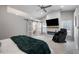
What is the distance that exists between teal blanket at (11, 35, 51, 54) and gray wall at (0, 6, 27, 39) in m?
0.09

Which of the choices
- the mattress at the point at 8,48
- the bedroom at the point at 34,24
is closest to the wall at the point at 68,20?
the bedroom at the point at 34,24

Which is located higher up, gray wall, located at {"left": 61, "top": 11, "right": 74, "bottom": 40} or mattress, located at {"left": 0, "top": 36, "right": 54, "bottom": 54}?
gray wall, located at {"left": 61, "top": 11, "right": 74, "bottom": 40}

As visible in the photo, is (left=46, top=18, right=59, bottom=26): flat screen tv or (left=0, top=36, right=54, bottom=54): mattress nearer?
(left=0, top=36, right=54, bottom=54): mattress

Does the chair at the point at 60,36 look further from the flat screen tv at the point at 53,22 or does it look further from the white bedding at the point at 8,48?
the white bedding at the point at 8,48

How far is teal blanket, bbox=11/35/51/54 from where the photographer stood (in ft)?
5.22

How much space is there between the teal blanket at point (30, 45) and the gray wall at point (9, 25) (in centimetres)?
9

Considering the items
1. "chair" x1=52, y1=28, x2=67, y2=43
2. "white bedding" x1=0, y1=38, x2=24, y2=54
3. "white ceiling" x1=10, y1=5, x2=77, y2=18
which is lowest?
"white bedding" x1=0, y1=38, x2=24, y2=54

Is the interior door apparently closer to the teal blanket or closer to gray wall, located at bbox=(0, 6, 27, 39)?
the teal blanket

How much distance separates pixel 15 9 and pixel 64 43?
3.18 feet

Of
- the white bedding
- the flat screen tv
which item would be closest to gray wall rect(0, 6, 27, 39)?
the white bedding
